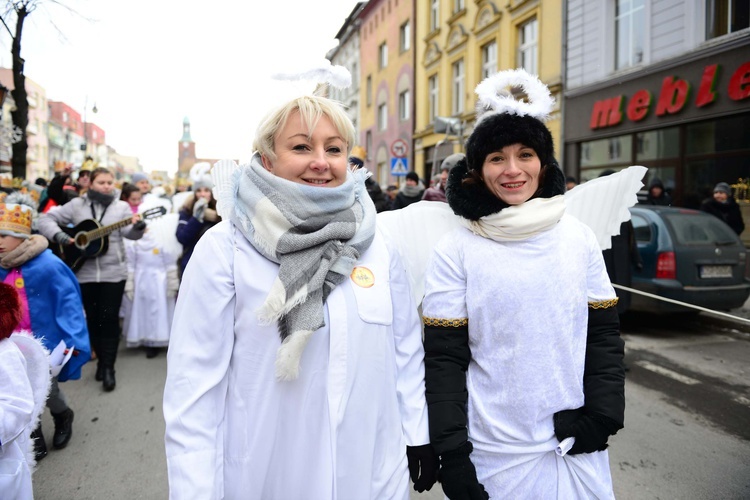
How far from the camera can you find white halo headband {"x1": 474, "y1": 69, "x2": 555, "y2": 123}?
181 cm

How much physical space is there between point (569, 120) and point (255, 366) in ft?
46.0

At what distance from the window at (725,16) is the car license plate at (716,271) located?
5.82 metres

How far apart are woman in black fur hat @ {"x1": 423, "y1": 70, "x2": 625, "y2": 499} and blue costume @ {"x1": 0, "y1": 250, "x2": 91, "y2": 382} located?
2.54 metres

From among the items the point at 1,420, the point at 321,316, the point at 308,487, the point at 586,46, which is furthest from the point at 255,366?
the point at 586,46

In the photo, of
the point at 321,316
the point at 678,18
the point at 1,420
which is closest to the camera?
the point at 321,316

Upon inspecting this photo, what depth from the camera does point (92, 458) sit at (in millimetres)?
3486

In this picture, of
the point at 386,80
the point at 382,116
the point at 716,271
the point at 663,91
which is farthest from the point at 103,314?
the point at 382,116

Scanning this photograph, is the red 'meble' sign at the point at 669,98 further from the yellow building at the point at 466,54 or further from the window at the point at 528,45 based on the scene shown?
the window at the point at 528,45

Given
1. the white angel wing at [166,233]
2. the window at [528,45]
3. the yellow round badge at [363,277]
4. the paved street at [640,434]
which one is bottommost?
the paved street at [640,434]

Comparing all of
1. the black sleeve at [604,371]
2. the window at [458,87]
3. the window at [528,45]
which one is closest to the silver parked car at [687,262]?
the black sleeve at [604,371]

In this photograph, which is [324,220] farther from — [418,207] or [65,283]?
[65,283]

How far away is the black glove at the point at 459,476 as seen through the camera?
161cm

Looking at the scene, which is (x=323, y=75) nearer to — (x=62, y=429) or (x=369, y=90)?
(x=62, y=429)

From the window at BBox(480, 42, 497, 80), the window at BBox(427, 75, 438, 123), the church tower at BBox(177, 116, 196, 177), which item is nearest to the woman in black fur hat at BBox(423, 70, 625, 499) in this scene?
the window at BBox(480, 42, 497, 80)
